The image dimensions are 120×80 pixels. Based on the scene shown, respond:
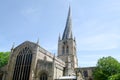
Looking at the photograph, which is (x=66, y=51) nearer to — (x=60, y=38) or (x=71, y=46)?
(x=71, y=46)

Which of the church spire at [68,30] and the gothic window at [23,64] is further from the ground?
the church spire at [68,30]

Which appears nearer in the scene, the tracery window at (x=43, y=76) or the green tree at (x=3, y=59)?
the tracery window at (x=43, y=76)

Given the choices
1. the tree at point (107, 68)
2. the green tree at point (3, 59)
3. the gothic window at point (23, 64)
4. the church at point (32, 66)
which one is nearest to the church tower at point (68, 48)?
the church at point (32, 66)

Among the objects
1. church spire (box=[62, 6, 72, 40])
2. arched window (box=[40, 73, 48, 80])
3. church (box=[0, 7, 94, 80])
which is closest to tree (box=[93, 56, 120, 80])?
church (box=[0, 7, 94, 80])

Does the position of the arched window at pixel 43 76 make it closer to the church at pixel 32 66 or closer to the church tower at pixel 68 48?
the church at pixel 32 66

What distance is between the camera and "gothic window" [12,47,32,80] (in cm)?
3259

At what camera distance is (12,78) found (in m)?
33.5

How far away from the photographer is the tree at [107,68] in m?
31.6

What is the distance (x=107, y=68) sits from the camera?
32.6 meters

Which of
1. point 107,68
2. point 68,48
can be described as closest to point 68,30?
point 68,48

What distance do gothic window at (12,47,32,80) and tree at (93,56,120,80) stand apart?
48.7 feet

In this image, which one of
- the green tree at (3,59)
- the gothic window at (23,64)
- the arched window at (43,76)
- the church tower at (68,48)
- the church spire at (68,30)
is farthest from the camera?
the church spire at (68,30)

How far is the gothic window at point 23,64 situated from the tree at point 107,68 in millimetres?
14842

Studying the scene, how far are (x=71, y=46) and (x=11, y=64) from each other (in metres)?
23.8
